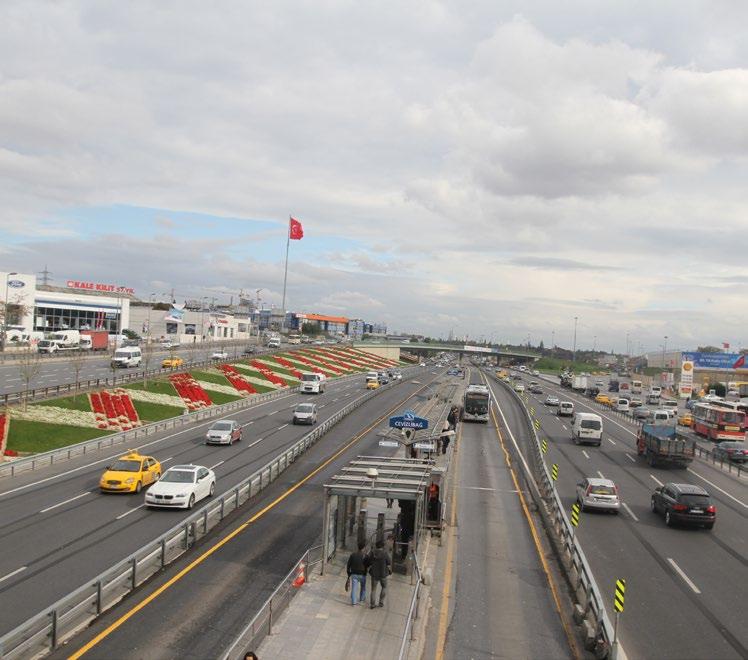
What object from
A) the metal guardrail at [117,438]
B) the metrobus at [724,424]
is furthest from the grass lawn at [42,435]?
the metrobus at [724,424]

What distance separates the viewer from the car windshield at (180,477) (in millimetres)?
27359

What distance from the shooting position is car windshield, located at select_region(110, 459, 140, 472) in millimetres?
29688

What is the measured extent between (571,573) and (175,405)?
152ft

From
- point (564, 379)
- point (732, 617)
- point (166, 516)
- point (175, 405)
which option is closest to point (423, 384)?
point (564, 379)

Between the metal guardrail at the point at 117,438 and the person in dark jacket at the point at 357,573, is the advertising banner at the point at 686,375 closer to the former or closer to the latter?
the metal guardrail at the point at 117,438

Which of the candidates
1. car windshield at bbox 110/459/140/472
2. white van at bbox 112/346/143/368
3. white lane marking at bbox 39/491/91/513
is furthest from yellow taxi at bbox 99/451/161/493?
white van at bbox 112/346/143/368

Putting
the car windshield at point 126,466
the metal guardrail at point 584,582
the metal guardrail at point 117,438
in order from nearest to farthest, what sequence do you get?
the metal guardrail at point 584,582
the car windshield at point 126,466
the metal guardrail at point 117,438

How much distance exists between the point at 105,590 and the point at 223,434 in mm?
28057

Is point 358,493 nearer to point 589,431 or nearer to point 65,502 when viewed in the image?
point 65,502

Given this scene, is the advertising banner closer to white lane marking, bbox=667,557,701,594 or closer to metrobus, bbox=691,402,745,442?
metrobus, bbox=691,402,745,442

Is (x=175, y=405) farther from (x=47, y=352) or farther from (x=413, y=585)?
(x=413, y=585)

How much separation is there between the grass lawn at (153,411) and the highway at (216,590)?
2495cm

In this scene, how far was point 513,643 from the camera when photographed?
15.1m

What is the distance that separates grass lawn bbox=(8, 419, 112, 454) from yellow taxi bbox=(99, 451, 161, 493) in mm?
11810
